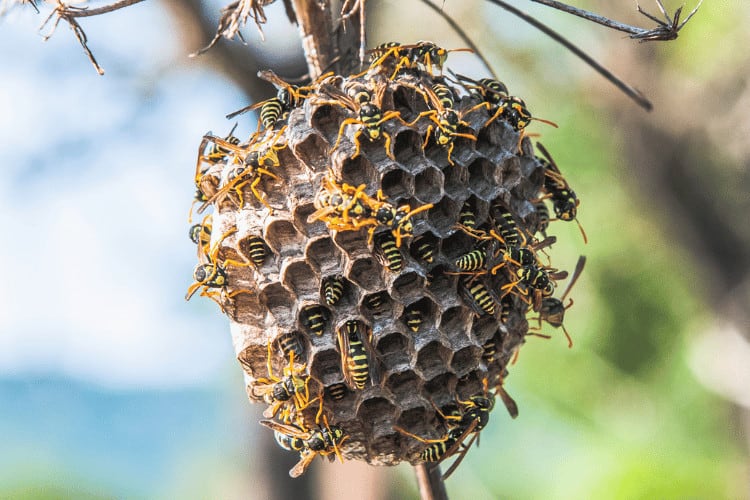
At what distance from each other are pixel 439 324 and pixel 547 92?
6.27m

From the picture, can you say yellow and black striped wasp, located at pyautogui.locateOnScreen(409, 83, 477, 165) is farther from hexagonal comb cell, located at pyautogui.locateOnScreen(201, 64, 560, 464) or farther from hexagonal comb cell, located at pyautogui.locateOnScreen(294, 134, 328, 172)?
hexagonal comb cell, located at pyautogui.locateOnScreen(294, 134, 328, 172)

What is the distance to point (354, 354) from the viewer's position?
1654 millimetres

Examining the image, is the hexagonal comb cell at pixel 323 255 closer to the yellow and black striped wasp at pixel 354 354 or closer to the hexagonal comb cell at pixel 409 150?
the yellow and black striped wasp at pixel 354 354

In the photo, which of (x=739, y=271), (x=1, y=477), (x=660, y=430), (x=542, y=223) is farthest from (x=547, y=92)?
(x=1, y=477)

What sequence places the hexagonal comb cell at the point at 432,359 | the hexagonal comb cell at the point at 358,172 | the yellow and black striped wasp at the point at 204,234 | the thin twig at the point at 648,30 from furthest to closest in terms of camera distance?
the yellow and black striped wasp at the point at 204,234
the hexagonal comb cell at the point at 432,359
the hexagonal comb cell at the point at 358,172
the thin twig at the point at 648,30

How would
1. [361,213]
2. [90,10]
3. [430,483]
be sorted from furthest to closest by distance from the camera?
[430,483], [361,213], [90,10]

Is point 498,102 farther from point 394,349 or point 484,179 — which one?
point 394,349

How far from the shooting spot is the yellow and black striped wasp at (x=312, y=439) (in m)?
1.73

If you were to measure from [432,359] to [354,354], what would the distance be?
0.82ft

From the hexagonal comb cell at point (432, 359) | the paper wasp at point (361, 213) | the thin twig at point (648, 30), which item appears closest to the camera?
the thin twig at point (648, 30)

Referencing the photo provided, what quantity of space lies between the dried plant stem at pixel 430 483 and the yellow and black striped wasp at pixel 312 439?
0.22 meters

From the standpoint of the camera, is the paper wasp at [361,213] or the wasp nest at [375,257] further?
the wasp nest at [375,257]

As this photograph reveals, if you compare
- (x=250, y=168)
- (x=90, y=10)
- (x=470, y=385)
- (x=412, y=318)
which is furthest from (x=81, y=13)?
(x=470, y=385)

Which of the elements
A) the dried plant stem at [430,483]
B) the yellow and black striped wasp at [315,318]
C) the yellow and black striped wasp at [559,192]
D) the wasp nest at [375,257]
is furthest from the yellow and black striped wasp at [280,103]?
the dried plant stem at [430,483]
